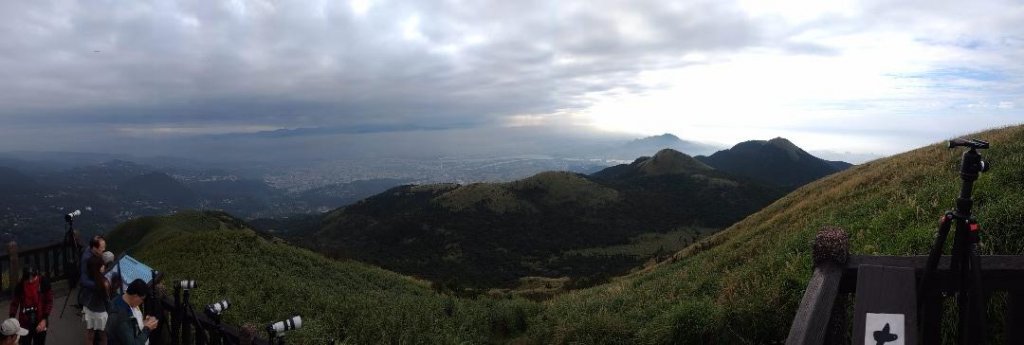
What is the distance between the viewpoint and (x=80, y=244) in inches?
571

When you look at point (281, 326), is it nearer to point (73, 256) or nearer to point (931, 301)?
point (931, 301)

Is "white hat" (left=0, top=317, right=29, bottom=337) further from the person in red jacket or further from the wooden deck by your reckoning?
the wooden deck

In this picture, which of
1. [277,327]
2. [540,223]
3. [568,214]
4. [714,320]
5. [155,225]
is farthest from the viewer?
[568,214]

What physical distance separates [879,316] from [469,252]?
94.1 m

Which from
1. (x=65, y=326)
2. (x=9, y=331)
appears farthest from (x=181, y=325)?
(x=65, y=326)

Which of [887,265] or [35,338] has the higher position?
[887,265]

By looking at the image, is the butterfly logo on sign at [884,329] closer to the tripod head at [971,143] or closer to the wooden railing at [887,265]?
the wooden railing at [887,265]

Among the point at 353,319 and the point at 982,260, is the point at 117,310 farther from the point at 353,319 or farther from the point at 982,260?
the point at 982,260

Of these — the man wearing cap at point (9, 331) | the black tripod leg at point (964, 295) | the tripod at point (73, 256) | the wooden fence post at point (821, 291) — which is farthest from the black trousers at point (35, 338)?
the black tripod leg at point (964, 295)

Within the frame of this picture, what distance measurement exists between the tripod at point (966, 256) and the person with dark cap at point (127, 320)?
877 centimetres

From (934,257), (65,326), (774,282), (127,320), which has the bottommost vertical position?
(65,326)

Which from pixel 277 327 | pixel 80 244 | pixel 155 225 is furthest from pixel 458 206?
pixel 277 327

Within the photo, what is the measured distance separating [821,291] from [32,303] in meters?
12.9

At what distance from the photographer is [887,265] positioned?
311cm
